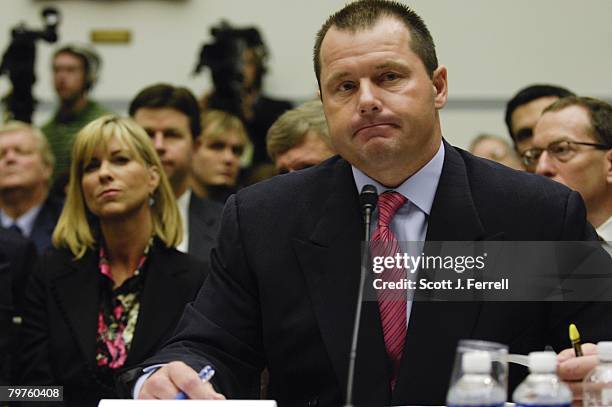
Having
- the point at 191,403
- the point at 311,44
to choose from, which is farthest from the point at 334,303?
the point at 311,44

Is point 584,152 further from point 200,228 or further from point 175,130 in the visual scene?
point 175,130

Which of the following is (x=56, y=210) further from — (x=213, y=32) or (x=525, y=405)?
(x=525, y=405)

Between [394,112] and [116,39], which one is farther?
[116,39]

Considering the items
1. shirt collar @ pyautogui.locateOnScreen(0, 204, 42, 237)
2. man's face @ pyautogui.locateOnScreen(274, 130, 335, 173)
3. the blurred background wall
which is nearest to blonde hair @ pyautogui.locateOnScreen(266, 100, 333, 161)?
man's face @ pyautogui.locateOnScreen(274, 130, 335, 173)

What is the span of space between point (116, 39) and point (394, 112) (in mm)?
4814

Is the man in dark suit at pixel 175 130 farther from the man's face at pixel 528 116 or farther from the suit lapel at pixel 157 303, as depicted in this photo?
the man's face at pixel 528 116

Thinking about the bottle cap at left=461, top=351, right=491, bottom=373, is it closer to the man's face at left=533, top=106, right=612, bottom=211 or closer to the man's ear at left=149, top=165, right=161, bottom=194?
the man's face at left=533, top=106, right=612, bottom=211

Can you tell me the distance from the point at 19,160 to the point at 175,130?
0.99 m

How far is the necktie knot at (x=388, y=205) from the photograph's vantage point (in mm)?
2375

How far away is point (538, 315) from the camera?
2332 millimetres

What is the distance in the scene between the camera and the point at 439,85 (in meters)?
2.59

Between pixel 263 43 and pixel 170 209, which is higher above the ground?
pixel 263 43

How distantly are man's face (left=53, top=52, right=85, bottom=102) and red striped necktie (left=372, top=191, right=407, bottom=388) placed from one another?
Answer: 3710mm

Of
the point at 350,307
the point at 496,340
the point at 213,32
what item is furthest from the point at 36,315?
the point at 213,32
